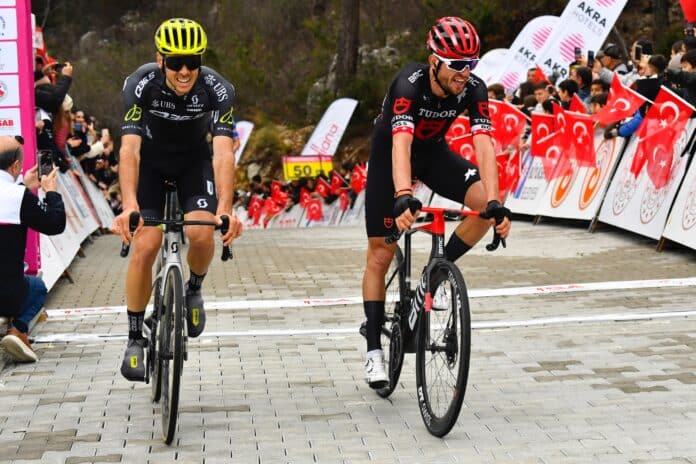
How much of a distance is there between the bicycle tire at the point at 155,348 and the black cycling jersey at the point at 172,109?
0.78 m

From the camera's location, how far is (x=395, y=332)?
6.41 meters

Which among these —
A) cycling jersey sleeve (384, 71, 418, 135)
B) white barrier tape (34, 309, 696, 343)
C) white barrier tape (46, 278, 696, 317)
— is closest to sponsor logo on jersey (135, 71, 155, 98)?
cycling jersey sleeve (384, 71, 418, 135)

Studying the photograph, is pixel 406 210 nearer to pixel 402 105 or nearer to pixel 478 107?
pixel 402 105

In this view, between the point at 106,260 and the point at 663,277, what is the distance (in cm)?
716

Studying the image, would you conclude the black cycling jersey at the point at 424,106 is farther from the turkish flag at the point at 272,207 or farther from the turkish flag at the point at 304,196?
the turkish flag at the point at 272,207

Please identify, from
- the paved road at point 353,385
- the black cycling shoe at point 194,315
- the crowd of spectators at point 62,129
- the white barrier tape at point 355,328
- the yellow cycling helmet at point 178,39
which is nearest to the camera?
the paved road at point 353,385

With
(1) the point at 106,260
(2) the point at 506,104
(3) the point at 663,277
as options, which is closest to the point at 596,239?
(3) the point at 663,277

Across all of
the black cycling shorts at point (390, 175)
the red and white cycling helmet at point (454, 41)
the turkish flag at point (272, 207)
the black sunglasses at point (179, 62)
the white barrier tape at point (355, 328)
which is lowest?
the turkish flag at point (272, 207)

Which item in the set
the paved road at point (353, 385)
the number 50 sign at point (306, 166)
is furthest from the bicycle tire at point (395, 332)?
the number 50 sign at point (306, 166)

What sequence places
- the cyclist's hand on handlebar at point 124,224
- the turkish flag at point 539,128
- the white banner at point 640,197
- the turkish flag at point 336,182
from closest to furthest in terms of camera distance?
1. the cyclist's hand on handlebar at point 124,224
2. the white banner at point 640,197
3. the turkish flag at point 539,128
4. the turkish flag at point 336,182

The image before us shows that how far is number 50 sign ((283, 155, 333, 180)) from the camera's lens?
111ft

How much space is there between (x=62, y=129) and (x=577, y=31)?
33.0 ft

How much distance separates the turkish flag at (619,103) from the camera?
14.4 m

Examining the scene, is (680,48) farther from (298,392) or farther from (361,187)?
(361,187)
